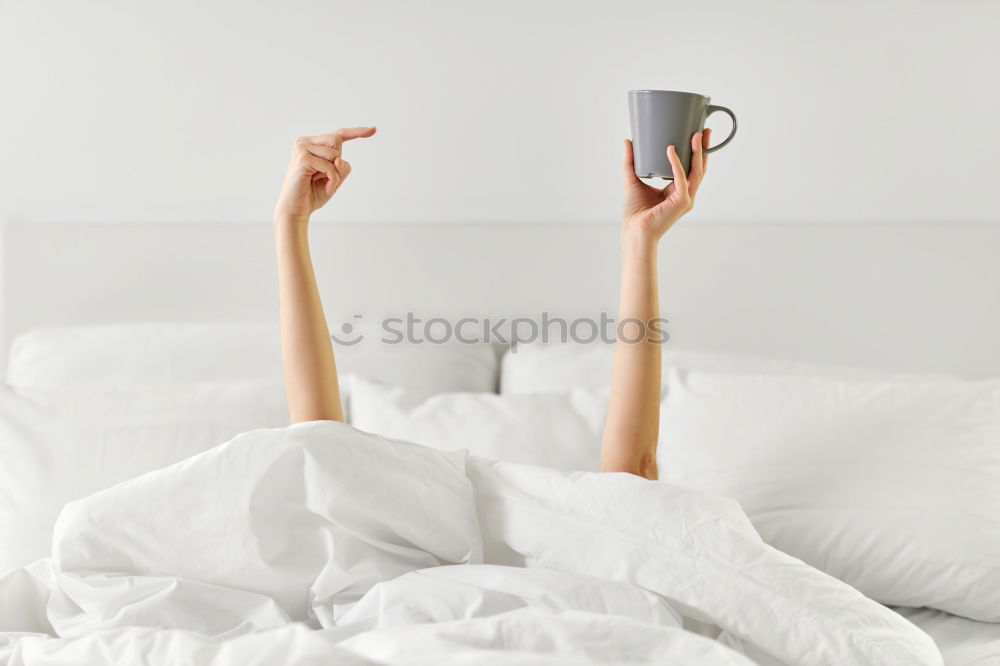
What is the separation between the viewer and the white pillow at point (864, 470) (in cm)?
144

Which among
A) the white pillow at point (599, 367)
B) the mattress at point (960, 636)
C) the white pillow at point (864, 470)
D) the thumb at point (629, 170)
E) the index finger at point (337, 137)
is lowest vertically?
the mattress at point (960, 636)

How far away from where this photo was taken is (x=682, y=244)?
6.70ft

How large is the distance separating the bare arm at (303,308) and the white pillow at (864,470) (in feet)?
1.94

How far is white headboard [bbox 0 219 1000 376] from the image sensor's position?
2.00 meters

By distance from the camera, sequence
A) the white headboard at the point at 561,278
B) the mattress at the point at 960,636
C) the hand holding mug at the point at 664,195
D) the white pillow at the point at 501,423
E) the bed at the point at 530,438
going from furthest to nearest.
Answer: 1. the white headboard at the point at 561,278
2. the white pillow at the point at 501,423
3. the hand holding mug at the point at 664,195
4. the mattress at the point at 960,636
5. the bed at the point at 530,438

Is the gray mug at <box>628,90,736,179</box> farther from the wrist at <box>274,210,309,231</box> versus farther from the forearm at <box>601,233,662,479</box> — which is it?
the wrist at <box>274,210,309,231</box>

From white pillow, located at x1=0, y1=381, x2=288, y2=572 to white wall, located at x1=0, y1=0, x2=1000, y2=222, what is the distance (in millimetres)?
550

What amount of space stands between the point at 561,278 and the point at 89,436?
3.13 ft

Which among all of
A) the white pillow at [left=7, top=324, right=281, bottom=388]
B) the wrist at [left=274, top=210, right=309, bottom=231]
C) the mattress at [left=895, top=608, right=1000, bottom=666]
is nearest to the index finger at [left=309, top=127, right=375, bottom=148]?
the wrist at [left=274, top=210, right=309, bottom=231]

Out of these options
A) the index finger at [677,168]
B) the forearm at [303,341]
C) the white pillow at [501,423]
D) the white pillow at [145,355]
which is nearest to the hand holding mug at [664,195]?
the index finger at [677,168]

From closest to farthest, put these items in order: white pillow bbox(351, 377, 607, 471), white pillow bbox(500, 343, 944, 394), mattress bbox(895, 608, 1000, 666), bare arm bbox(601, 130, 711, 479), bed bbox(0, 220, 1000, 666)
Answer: bed bbox(0, 220, 1000, 666) < mattress bbox(895, 608, 1000, 666) < bare arm bbox(601, 130, 711, 479) < white pillow bbox(351, 377, 607, 471) < white pillow bbox(500, 343, 944, 394)

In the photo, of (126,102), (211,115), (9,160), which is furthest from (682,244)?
(9,160)

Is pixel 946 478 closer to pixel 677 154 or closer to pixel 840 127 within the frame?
pixel 677 154

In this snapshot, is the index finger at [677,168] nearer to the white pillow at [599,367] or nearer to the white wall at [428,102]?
the white pillow at [599,367]
